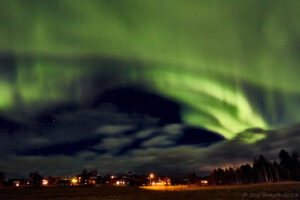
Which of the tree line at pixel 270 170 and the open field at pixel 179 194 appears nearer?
the open field at pixel 179 194

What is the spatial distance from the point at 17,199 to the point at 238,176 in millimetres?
171778

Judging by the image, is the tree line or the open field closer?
the open field

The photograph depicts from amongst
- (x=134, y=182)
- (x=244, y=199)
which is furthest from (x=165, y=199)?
(x=134, y=182)

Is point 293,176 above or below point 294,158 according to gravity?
below

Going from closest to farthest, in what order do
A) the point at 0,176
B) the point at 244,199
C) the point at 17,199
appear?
the point at 244,199 < the point at 17,199 < the point at 0,176

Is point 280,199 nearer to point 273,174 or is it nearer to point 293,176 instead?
point 293,176

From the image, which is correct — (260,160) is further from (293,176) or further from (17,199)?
(17,199)

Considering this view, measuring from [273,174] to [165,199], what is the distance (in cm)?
14217

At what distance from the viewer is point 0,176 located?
12525cm

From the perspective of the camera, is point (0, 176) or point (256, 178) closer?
point (0, 176)

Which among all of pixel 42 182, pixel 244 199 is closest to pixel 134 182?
pixel 42 182

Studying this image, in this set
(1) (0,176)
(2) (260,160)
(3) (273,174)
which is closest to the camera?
(1) (0,176)

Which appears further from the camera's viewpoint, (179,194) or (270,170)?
(270,170)

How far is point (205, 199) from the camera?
1502 inches
